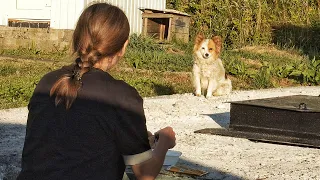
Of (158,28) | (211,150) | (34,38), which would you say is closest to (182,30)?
(158,28)

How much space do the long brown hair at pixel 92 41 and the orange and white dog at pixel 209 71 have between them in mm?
7486

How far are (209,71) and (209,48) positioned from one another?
15.6 inches

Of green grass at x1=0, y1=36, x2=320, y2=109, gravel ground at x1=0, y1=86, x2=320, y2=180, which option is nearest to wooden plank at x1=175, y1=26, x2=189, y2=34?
green grass at x1=0, y1=36, x2=320, y2=109

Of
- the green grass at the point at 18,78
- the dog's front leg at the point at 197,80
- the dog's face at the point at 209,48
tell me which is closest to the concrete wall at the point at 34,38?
the green grass at the point at 18,78

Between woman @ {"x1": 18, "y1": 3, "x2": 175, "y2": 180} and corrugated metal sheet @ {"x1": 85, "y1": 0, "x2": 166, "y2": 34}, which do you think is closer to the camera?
woman @ {"x1": 18, "y1": 3, "x2": 175, "y2": 180}

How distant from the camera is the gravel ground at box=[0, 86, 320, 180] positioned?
4.98 metres

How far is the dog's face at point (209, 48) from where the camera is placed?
33.7ft

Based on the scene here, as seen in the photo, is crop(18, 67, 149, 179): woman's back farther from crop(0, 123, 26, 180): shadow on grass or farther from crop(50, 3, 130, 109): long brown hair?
crop(0, 123, 26, 180): shadow on grass

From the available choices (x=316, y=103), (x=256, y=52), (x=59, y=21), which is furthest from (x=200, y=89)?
(x=256, y=52)

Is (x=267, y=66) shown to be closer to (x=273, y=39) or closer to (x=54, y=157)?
A: (x=273, y=39)

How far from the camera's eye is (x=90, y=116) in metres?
2.32

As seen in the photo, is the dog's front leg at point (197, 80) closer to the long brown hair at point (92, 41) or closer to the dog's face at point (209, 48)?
the dog's face at point (209, 48)

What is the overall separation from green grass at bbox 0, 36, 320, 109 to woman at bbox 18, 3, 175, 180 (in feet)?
21.1

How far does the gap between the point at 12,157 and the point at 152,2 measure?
13.4m
